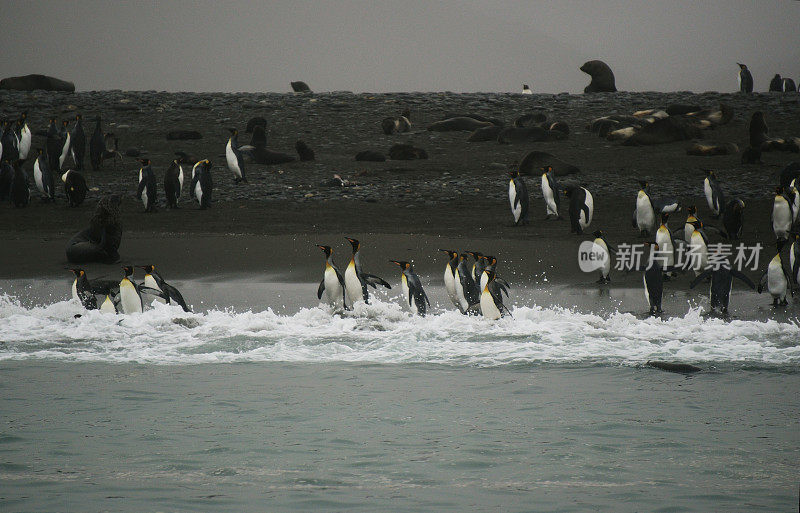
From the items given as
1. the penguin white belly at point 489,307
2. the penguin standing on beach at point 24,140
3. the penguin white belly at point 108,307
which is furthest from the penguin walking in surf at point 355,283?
the penguin standing on beach at point 24,140

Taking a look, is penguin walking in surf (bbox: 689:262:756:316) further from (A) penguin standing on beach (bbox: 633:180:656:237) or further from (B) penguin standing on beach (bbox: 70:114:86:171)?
(B) penguin standing on beach (bbox: 70:114:86:171)

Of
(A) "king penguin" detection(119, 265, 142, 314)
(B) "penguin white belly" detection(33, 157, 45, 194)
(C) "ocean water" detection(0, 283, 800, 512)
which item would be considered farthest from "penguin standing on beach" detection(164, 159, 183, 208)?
(A) "king penguin" detection(119, 265, 142, 314)

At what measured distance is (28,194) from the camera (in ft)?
46.7

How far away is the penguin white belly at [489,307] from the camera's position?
7727mm

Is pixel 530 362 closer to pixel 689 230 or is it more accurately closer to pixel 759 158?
pixel 689 230

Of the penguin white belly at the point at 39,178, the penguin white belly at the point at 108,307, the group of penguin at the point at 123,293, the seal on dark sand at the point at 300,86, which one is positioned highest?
the seal on dark sand at the point at 300,86

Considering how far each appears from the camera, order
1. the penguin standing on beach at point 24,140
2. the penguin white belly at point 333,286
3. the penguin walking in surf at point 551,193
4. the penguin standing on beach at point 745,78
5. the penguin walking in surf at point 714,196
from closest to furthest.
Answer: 1. the penguin white belly at point 333,286
2. the penguin walking in surf at point 714,196
3. the penguin walking in surf at point 551,193
4. the penguin standing on beach at point 24,140
5. the penguin standing on beach at point 745,78

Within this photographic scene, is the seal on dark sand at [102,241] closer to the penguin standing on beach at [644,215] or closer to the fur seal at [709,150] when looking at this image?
the penguin standing on beach at [644,215]

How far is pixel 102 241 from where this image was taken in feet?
32.6

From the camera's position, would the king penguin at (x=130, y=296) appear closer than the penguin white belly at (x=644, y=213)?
Yes

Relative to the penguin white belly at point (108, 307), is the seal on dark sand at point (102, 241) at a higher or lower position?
higher

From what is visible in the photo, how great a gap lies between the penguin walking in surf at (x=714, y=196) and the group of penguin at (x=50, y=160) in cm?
908

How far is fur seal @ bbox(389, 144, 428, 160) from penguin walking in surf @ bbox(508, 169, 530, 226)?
208 inches

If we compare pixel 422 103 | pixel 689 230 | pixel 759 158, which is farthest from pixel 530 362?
pixel 422 103
